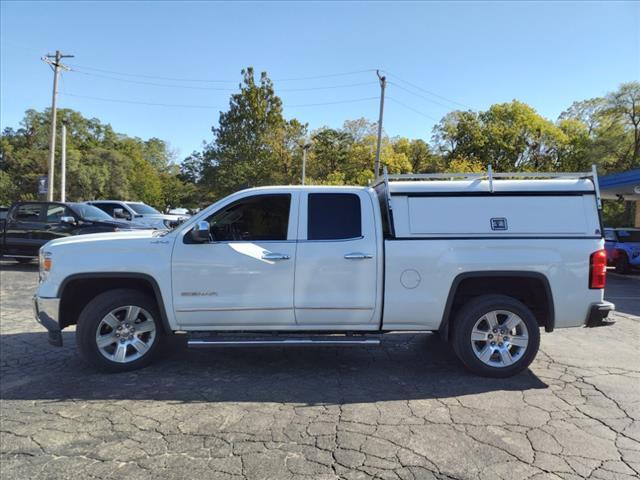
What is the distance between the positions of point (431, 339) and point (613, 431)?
282 cm

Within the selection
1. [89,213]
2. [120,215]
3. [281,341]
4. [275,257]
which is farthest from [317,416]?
[120,215]

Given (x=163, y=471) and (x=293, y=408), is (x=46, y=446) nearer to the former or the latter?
(x=163, y=471)

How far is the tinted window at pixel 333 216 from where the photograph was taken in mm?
5098

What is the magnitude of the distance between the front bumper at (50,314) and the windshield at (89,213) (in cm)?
869

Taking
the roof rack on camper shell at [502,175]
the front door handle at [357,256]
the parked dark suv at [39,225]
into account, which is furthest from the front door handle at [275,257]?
the parked dark suv at [39,225]

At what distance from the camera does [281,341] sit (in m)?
4.88

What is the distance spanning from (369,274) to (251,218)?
138cm

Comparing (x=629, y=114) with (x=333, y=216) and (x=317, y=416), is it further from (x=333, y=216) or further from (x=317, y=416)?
(x=317, y=416)

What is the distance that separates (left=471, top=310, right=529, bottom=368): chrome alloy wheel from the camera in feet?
16.4

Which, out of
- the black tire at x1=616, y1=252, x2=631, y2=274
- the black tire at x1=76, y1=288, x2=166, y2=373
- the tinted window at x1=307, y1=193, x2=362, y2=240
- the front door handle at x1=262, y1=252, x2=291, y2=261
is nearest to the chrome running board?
the black tire at x1=76, y1=288, x2=166, y2=373

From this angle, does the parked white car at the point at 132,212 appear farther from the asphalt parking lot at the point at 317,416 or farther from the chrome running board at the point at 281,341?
the chrome running board at the point at 281,341

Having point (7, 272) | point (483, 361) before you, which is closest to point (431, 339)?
point (483, 361)

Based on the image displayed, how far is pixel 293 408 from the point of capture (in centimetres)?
426

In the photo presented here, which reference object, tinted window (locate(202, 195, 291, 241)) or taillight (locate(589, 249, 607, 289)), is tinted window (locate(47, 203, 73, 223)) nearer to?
tinted window (locate(202, 195, 291, 241))
